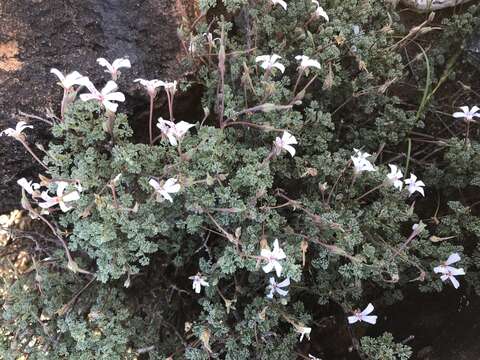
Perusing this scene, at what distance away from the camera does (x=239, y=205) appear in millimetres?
2109

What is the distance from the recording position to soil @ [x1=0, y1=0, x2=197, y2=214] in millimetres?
2432

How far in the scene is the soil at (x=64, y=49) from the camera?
243 centimetres

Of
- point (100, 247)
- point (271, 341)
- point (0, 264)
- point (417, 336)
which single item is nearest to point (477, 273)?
point (417, 336)

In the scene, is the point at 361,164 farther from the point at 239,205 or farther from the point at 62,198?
the point at 62,198

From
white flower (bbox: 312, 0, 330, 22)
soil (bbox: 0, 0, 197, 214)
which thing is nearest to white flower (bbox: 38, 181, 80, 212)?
soil (bbox: 0, 0, 197, 214)

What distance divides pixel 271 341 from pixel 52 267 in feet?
3.56

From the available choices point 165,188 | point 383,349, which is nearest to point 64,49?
point 165,188

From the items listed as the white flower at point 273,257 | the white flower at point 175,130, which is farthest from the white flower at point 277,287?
the white flower at point 175,130

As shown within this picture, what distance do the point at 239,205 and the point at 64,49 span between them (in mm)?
1120

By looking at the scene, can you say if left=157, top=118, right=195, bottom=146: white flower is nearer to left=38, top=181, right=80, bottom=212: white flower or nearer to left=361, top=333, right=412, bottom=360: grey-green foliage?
left=38, top=181, right=80, bottom=212: white flower

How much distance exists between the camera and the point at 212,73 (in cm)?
244

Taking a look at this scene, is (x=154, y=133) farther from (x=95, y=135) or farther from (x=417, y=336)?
(x=417, y=336)

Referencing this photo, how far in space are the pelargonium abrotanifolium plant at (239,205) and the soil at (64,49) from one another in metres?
0.09

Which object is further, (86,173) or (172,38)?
(172,38)
